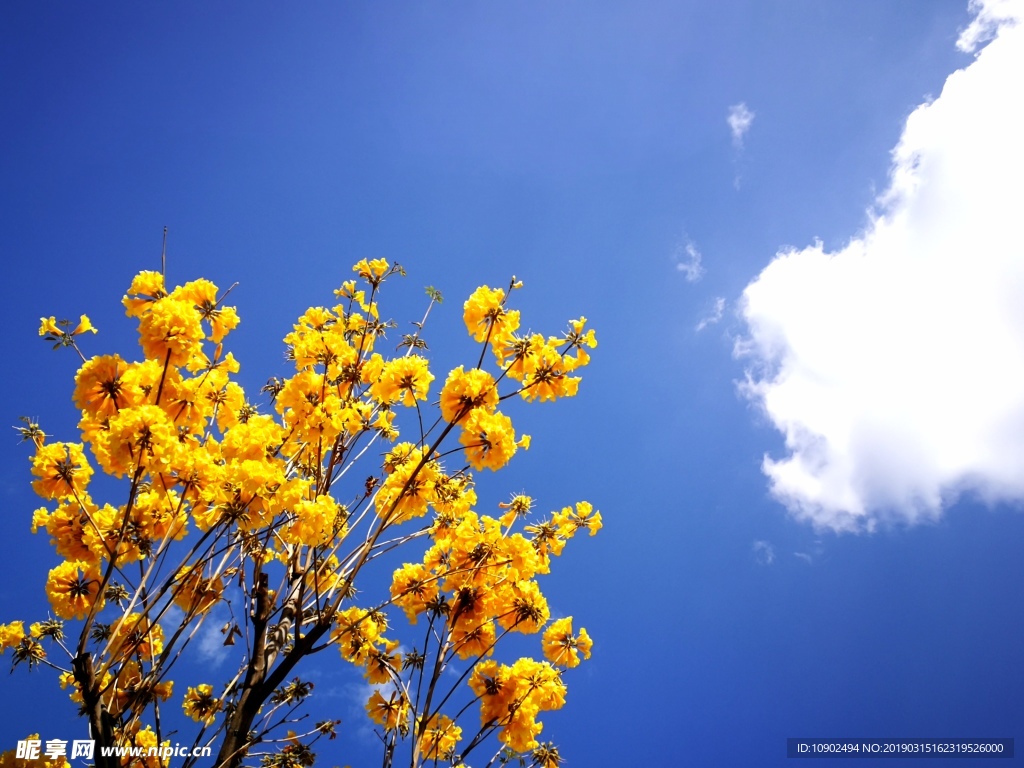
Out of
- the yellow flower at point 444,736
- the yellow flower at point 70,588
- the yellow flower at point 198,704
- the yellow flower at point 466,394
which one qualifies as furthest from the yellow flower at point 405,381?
the yellow flower at point 198,704

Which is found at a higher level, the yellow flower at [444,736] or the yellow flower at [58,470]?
the yellow flower at [58,470]

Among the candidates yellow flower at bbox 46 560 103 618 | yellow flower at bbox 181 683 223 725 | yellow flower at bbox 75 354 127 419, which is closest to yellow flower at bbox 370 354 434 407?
yellow flower at bbox 75 354 127 419

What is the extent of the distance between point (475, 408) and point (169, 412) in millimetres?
1872

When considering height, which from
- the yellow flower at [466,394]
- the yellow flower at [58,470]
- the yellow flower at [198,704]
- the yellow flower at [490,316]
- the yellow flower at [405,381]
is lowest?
the yellow flower at [198,704]

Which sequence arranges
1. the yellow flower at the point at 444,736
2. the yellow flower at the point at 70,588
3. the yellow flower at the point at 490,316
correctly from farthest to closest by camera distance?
the yellow flower at the point at 444,736 → the yellow flower at the point at 490,316 → the yellow flower at the point at 70,588

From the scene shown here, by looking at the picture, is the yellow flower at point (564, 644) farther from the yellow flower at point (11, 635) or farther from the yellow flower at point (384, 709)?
the yellow flower at point (11, 635)

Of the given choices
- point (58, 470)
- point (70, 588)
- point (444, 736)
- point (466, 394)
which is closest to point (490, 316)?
point (466, 394)

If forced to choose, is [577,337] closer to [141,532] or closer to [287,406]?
[287,406]

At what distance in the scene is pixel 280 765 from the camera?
4125 mm

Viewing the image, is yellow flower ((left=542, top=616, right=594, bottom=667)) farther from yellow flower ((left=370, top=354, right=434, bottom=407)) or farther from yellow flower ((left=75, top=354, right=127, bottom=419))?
yellow flower ((left=75, top=354, right=127, bottom=419))

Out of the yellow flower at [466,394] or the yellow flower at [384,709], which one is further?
the yellow flower at [384,709]

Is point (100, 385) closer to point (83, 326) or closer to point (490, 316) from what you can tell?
point (83, 326)

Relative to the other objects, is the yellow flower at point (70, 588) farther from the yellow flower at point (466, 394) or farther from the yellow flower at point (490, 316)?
the yellow flower at point (490, 316)

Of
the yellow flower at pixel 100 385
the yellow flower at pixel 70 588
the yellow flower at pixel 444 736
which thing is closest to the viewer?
the yellow flower at pixel 100 385
